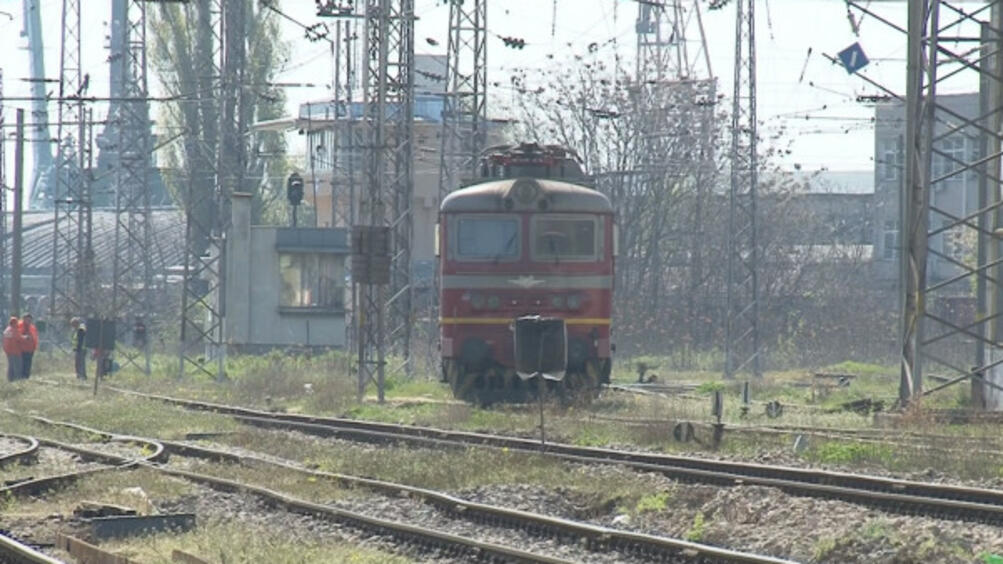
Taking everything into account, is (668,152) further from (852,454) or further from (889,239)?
(852,454)

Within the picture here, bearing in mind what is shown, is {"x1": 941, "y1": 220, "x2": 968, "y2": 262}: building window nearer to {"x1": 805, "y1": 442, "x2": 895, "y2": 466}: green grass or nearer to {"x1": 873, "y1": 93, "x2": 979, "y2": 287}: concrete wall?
{"x1": 873, "y1": 93, "x2": 979, "y2": 287}: concrete wall

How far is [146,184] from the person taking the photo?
4019 centimetres

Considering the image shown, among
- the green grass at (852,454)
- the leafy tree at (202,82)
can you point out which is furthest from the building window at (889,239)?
the green grass at (852,454)

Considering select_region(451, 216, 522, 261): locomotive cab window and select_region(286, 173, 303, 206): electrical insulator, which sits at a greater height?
select_region(286, 173, 303, 206): electrical insulator

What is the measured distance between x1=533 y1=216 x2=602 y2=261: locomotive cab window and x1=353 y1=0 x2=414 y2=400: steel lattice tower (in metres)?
3.93

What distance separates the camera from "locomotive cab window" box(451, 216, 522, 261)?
23.1m

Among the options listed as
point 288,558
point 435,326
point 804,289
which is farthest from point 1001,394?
point 804,289

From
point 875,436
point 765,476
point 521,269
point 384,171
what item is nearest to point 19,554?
point 765,476

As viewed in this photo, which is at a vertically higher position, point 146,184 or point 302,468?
point 146,184

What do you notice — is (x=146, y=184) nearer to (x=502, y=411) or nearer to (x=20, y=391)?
(x=20, y=391)

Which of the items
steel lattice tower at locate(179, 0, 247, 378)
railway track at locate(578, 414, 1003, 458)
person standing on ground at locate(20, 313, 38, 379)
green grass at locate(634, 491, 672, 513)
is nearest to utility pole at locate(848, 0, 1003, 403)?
railway track at locate(578, 414, 1003, 458)

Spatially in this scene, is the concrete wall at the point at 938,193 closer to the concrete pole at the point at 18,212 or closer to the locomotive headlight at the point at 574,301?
the concrete pole at the point at 18,212

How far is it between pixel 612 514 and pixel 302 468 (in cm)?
392

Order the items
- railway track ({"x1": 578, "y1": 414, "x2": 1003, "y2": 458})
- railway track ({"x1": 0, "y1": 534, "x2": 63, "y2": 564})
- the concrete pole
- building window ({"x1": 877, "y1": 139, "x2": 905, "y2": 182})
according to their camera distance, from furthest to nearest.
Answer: building window ({"x1": 877, "y1": 139, "x2": 905, "y2": 182}) < the concrete pole < railway track ({"x1": 578, "y1": 414, "x2": 1003, "y2": 458}) < railway track ({"x1": 0, "y1": 534, "x2": 63, "y2": 564})
